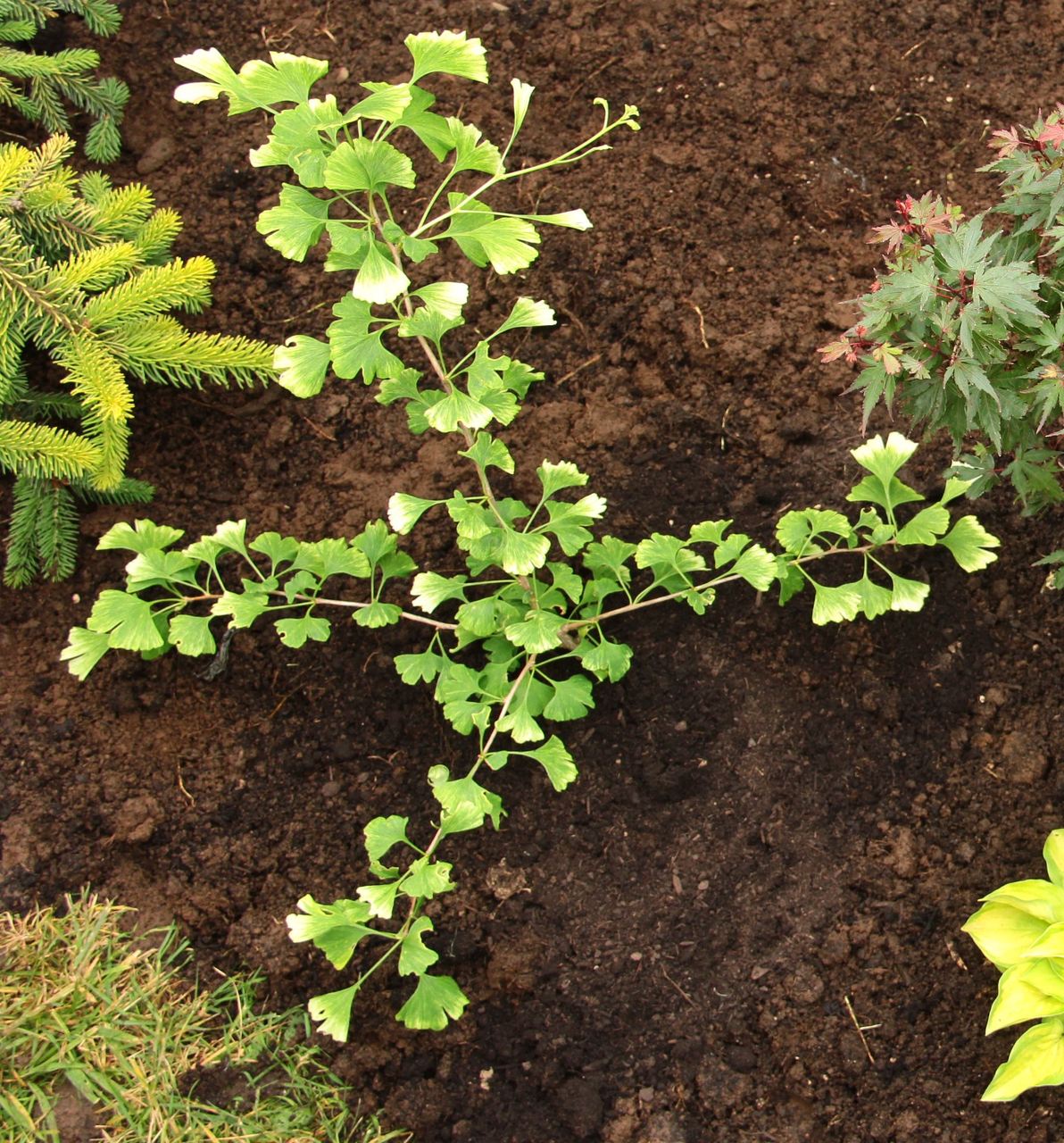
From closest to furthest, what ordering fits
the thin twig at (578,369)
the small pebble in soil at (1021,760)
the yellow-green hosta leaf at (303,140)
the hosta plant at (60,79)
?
the yellow-green hosta leaf at (303,140) → the small pebble in soil at (1021,760) → the hosta plant at (60,79) → the thin twig at (578,369)

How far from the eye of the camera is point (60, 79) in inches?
115

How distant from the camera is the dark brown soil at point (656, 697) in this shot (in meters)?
2.44

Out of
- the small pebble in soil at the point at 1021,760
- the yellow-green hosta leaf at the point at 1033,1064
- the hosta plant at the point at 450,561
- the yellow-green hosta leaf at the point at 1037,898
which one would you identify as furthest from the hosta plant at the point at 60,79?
the yellow-green hosta leaf at the point at 1033,1064

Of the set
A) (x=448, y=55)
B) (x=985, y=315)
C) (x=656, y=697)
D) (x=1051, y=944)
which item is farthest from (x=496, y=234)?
(x=1051, y=944)

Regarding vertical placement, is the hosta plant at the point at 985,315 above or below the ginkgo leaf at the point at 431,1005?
above

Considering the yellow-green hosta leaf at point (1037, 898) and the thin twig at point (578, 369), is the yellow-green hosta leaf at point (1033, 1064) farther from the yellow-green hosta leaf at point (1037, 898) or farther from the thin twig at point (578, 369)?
the thin twig at point (578, 369)

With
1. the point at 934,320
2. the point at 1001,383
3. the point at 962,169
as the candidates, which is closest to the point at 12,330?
the point at 934,320

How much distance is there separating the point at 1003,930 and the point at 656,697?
87 cm

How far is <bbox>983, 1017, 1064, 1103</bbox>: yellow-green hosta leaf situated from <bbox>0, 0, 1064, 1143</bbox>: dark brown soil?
0.78 ft

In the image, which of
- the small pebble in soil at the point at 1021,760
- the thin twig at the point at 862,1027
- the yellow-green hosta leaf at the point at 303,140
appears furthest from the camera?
the small pebble in soil at the point at 1021,760

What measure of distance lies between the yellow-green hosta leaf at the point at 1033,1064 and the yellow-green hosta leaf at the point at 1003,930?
14cm

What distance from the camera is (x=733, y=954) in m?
2.48

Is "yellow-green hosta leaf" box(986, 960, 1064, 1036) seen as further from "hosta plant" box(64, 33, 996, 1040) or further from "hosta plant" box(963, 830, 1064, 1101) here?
"hosta plant" box(64, 33, 996, 1040)

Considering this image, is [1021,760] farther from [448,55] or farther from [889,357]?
[448,55]
